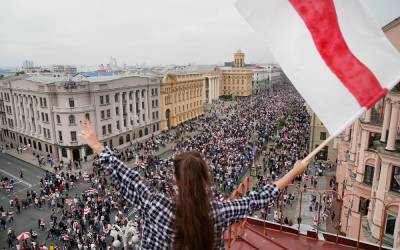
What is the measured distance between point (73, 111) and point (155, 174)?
15.8 meters

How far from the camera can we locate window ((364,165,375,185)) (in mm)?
18312

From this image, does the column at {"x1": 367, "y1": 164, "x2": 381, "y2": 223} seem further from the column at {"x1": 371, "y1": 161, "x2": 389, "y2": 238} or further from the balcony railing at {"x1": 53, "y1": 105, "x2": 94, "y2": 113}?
the balcony railing at {"x1": 53, "y1": 105, "x2": 94, "y2": 113}

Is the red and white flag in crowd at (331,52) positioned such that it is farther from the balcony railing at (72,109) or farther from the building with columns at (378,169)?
the balcony railing at (72,109)

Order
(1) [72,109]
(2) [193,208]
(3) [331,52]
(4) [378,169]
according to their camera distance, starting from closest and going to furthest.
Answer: (2) [193,208] < (3) [331,52] < (4) [378,169] < (1) [72,109]

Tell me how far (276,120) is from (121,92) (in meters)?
29.3

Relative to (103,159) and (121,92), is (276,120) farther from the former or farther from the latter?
(103,159)

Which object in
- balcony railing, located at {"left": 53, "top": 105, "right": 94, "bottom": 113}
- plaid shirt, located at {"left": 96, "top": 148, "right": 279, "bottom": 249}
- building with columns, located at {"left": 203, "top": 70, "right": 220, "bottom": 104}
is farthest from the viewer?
building with columns, located at {"left": 203, "top": 70, "right": 220, "bottom": 104}

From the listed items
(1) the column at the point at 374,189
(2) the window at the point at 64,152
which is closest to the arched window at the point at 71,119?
(2) the window at the point at 64,152

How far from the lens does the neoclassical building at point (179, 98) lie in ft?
189

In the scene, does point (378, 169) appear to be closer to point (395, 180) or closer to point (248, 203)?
point (395, 180)

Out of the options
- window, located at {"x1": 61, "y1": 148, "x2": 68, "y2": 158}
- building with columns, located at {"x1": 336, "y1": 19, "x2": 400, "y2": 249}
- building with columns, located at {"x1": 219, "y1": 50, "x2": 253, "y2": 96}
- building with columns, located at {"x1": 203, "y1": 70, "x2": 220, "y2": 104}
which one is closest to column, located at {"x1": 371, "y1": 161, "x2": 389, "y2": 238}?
building with columns, located at {"x1": 336, "y1": 19, "x2": 400, "y2": 249}

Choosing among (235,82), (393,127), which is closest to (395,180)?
(393,127)

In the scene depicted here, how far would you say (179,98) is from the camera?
6234 centimetres

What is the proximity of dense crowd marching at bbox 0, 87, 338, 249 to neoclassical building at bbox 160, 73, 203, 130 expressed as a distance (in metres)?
3.33
